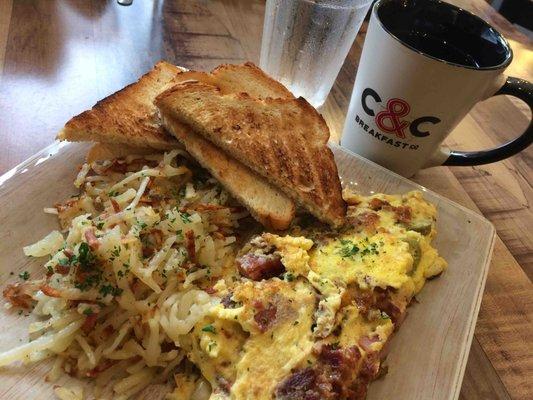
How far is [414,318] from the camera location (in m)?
1.45

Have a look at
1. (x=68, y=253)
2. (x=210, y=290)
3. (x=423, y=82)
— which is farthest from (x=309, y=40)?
(x=68, y=253)

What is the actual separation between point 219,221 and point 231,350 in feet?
1.68

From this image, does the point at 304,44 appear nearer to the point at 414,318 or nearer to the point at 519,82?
the point at 519,82

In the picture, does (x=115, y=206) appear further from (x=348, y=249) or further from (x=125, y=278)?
(x=348, y=249)

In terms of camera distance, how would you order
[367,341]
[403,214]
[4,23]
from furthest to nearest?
[4,23] < [403,214] < [367,341]

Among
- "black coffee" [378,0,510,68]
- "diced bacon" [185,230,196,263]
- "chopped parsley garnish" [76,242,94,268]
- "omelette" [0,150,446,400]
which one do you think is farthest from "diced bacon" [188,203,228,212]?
"black coffee" [378,0,510,68]

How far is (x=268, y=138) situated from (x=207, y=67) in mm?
940

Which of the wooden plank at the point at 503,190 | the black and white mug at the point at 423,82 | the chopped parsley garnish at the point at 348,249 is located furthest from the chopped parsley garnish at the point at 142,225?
the wooden plank at the point at 503,190

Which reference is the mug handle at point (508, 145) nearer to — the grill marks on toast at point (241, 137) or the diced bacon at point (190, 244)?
the grill marks on toast at point (241, 137)

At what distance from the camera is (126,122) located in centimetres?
167

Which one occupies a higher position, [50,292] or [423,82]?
[423,82]

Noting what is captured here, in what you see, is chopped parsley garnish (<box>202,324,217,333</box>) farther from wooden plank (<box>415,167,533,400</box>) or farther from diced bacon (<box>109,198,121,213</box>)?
wooden plank (<box>415,167,533,400</box>)

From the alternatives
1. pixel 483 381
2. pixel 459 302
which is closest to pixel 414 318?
pixel 459 302

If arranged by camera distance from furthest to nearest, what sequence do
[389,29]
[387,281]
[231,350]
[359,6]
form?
[359,6] → [389,29] → [387,281] → [231,350]
